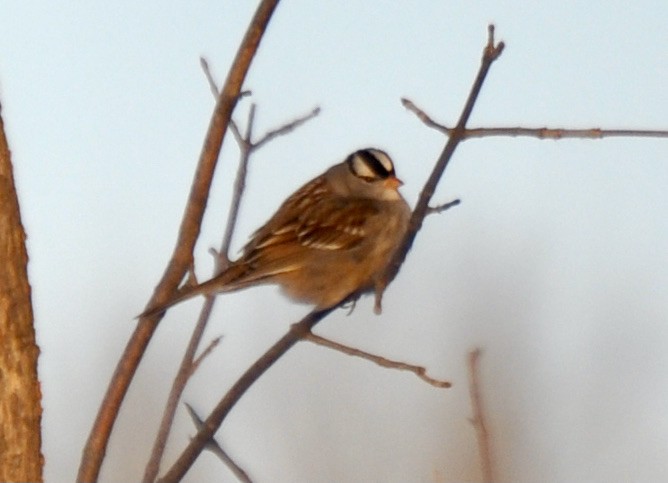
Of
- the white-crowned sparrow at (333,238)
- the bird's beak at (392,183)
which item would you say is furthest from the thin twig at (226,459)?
the bird's beak at (392,183)

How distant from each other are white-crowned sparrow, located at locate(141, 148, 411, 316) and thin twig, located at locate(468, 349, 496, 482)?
148 centimetres

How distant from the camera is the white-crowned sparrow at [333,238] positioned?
425 cm

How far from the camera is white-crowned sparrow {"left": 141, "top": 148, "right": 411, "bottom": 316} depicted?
4254mm

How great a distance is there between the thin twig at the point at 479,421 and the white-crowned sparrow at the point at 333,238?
1483 millimetres

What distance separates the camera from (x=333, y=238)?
14.6ft

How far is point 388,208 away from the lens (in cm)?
453

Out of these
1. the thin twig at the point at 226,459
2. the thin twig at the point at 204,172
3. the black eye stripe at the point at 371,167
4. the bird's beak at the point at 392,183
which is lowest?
the thin twig at the point at 226,459

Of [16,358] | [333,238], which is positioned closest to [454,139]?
[16,358]

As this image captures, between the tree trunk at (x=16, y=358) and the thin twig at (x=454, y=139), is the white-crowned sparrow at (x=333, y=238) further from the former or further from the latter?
the tree trunk at (x=16, y=358)

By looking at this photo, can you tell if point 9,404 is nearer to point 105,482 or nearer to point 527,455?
point 527,455

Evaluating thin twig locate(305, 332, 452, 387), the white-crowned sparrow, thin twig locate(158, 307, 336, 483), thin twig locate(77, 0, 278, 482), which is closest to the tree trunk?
thin twig locate(77, 0, 278, 482)

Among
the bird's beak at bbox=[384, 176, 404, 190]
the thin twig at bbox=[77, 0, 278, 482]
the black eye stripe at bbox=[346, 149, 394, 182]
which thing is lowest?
the thin twig at bbox=[77, 0, 278, 482]

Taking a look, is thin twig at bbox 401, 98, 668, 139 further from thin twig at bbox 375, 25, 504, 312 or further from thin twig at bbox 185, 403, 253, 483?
thin twig at bbox 185, 403, 253, 483

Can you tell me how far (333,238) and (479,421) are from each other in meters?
1.97
